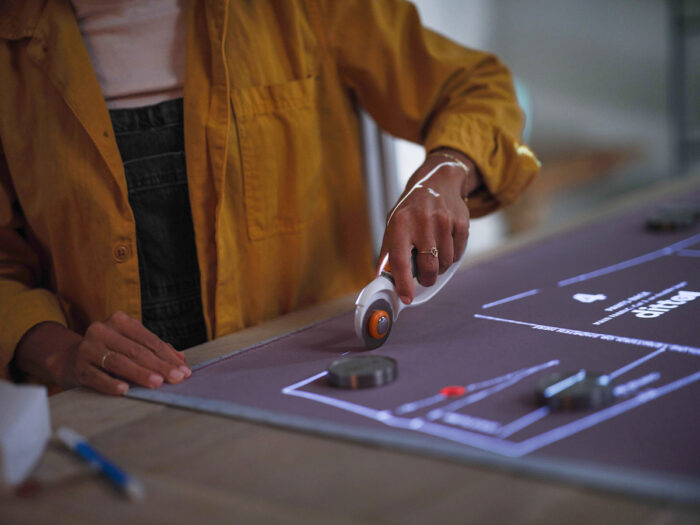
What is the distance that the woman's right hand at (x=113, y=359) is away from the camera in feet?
2.78

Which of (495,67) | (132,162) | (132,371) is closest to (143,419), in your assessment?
(132,371)

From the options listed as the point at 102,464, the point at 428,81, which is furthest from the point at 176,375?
the point at 428,81

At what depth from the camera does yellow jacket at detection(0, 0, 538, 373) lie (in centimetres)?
115

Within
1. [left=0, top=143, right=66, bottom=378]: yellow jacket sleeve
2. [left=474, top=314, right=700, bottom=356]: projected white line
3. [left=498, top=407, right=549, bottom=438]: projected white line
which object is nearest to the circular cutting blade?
[left=474, top=314, right=700, bottom=356]: projected white line

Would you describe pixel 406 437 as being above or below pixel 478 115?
below

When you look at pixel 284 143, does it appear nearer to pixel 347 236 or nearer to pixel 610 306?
pixel 347 236

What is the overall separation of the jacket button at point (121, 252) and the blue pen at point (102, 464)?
1.63ft

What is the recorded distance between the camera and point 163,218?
1.22 metres

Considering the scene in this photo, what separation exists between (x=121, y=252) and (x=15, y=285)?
0.57 feet

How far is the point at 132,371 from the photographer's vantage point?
0.85m

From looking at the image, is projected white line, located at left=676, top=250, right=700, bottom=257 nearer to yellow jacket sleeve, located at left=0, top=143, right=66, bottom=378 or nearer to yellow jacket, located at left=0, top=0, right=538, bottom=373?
yellow jacket, located at left=0, top=0, right=538, bottom=373

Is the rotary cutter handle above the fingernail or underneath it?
above

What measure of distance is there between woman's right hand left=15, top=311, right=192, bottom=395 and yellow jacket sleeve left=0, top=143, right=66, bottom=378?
76 mm

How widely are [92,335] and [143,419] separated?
8.5 inches
